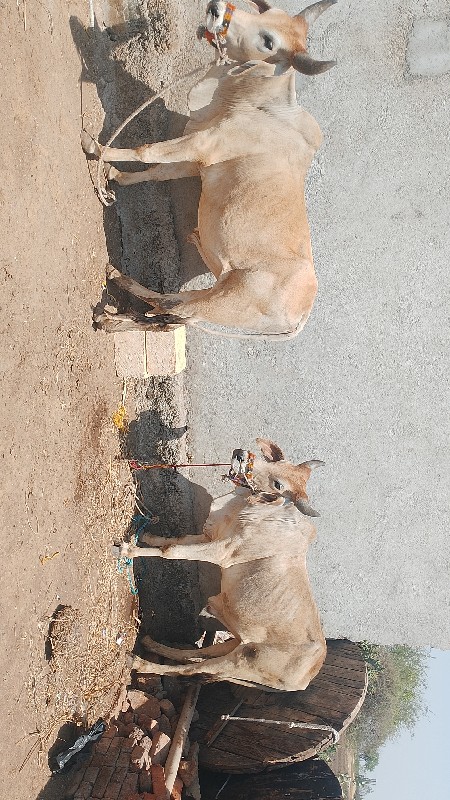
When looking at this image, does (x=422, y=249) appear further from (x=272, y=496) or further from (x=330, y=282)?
(x=272, y=496)

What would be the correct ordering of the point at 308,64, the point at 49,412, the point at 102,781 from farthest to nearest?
the point at 102,781 < the point at 49,412 < the point at 308,64

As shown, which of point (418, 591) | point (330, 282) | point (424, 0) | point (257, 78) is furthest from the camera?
point (418, 591)

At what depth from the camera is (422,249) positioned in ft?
18.9

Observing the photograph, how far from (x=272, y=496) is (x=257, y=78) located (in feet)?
9.24

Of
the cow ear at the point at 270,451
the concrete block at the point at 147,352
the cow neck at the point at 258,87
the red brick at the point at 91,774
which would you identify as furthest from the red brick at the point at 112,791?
the cow neck at the point at 258,87

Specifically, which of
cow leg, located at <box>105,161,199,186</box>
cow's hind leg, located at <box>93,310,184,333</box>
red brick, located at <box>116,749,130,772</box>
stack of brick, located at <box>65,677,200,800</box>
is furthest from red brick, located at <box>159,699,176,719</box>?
Result: cow leg, located at <box>105,161,199,186</box>

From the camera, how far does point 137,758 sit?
499cm

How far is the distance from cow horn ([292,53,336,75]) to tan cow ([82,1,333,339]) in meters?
0.29

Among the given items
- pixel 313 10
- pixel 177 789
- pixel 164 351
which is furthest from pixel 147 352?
pixel 177 789

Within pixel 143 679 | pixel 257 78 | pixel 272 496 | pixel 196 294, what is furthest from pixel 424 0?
pixel 143 679

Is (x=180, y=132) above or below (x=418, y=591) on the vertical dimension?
above

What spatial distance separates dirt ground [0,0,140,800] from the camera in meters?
3.93

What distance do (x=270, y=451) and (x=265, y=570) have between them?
34.3 inches

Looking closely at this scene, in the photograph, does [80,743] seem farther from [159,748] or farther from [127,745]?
[159,748]
